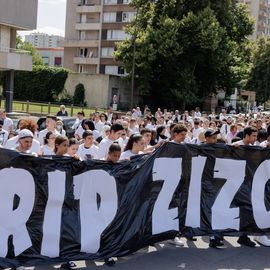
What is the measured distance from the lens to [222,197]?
6.98 meters

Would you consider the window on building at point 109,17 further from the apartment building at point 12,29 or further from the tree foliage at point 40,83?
the apartment building at point 12,29

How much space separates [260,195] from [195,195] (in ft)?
3.47

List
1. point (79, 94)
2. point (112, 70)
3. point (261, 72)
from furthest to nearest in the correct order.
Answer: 1. point (261, 72)
2. point (112, 70)
3. point (79, 94)

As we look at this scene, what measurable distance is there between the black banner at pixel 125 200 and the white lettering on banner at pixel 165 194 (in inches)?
0.5

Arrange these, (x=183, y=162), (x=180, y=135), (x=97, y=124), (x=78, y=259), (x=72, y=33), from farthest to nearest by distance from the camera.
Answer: (x=72, y=33) < (x=97, y=124) < (x=180, y=135) < (x=183, y=162) < (x=78, y=259)

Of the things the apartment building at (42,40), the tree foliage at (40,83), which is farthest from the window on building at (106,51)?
the apartment building at (42,40)

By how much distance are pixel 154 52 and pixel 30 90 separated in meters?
17.7

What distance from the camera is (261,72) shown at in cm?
7156

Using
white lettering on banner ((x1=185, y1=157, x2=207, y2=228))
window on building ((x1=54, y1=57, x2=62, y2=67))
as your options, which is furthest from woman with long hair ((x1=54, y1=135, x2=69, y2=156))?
window on building ((x1=54, y1=57, x2=62, y2=67))

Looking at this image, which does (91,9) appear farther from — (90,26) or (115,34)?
(115,34)

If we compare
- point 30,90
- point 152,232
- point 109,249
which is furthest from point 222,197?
point 30,90

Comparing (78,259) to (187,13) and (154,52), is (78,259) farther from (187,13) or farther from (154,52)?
(187,13)

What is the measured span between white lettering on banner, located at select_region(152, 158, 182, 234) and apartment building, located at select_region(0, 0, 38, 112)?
2904 cm

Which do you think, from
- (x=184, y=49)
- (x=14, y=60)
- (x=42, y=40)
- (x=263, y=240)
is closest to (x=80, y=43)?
(x=184, y=49)
